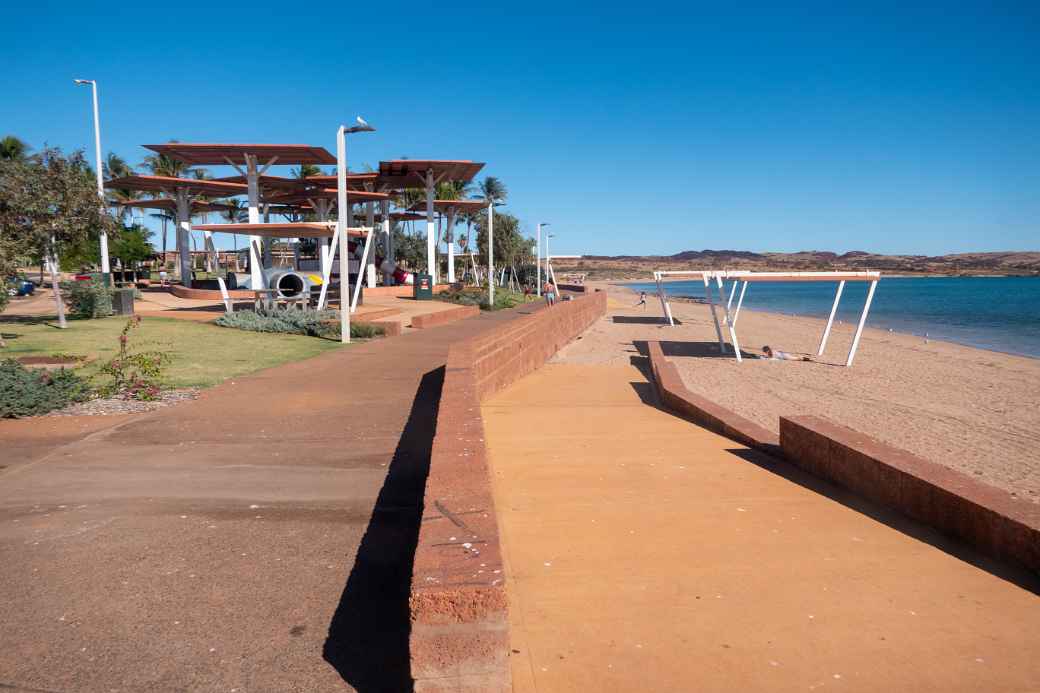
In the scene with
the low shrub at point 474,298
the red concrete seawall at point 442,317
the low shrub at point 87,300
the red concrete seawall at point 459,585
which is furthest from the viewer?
the low shrub at point 474,298

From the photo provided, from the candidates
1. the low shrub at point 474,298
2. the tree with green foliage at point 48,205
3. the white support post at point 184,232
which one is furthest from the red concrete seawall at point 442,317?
the white support post at point 184,232

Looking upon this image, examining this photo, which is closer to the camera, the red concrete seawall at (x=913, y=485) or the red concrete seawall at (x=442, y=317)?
the red concrete seawall at (x=913, y=485)

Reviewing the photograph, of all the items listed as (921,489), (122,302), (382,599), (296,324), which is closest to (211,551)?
(382,599)

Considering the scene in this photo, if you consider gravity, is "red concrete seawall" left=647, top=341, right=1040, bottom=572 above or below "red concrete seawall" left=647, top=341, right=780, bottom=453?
above

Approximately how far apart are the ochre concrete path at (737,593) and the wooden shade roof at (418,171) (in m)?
34.6

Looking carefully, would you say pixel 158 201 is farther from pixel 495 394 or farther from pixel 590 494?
pixel 590 494

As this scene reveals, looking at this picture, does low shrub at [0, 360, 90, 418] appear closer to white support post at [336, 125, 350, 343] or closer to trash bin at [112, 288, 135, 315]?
white support post at [336, 125, 350, 343]

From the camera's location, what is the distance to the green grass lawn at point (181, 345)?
11906 mm

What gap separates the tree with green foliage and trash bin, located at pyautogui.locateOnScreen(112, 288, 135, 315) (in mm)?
4148

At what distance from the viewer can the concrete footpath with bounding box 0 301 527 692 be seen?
315 cm

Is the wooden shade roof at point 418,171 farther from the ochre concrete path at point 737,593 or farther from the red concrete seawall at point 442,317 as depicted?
the ochre concrete path at point 737,593

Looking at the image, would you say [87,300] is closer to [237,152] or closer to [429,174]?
[237,152]

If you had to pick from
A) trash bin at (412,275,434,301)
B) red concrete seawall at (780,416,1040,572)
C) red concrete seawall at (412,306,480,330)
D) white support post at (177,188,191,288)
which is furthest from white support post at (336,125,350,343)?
white support post at (177,188,191,288)

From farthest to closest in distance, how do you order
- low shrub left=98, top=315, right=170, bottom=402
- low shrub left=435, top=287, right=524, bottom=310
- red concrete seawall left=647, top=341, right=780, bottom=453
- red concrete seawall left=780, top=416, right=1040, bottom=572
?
low shrub left=435, top=287, right=524, bottom=310
low shrub left=98, top=315, right=170, bottom=402
red concrete seawall left=647, top=341, right=780, bottom=453
red concrete seawall left=780, top=416, right=1040, bottom=572
